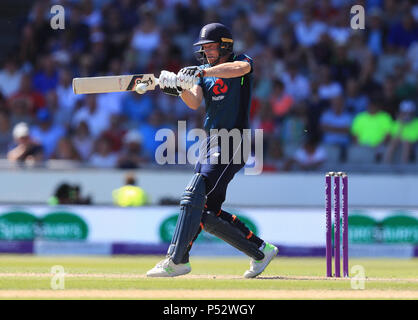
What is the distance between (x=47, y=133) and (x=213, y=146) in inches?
302

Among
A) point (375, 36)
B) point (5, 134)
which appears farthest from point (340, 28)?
point (5, 134)

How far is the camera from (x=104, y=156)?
13.8 m

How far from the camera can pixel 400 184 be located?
13.5 meters

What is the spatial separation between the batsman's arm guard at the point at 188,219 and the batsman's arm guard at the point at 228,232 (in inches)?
5.5

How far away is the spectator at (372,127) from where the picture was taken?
45.1ft

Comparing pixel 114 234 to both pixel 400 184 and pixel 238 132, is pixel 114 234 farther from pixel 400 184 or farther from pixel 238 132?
pixel 238 132

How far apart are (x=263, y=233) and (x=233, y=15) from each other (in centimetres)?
437

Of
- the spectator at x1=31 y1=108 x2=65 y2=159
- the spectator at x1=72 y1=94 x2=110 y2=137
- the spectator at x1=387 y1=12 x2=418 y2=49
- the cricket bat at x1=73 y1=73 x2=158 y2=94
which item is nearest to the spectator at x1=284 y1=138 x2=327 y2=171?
the spectator at x1=387 y1=12 x2=418 y2=49

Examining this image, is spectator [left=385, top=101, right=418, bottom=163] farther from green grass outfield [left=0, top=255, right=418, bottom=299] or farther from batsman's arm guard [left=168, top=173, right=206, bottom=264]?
batsman's arm guard [left=168, top=173, right=206, bottom=264]

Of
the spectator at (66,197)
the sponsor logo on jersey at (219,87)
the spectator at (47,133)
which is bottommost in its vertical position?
the spectator at (66,197)

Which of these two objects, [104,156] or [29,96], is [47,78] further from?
[104,156]

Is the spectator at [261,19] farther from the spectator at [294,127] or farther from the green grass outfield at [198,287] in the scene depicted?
the green grass outfield at [198,287]

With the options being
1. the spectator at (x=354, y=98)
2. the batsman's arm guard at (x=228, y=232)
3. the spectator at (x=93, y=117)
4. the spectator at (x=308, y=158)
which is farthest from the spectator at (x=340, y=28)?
the batsman's arm guard at (x=228, y=232)

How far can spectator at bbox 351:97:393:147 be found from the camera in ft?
45.1
